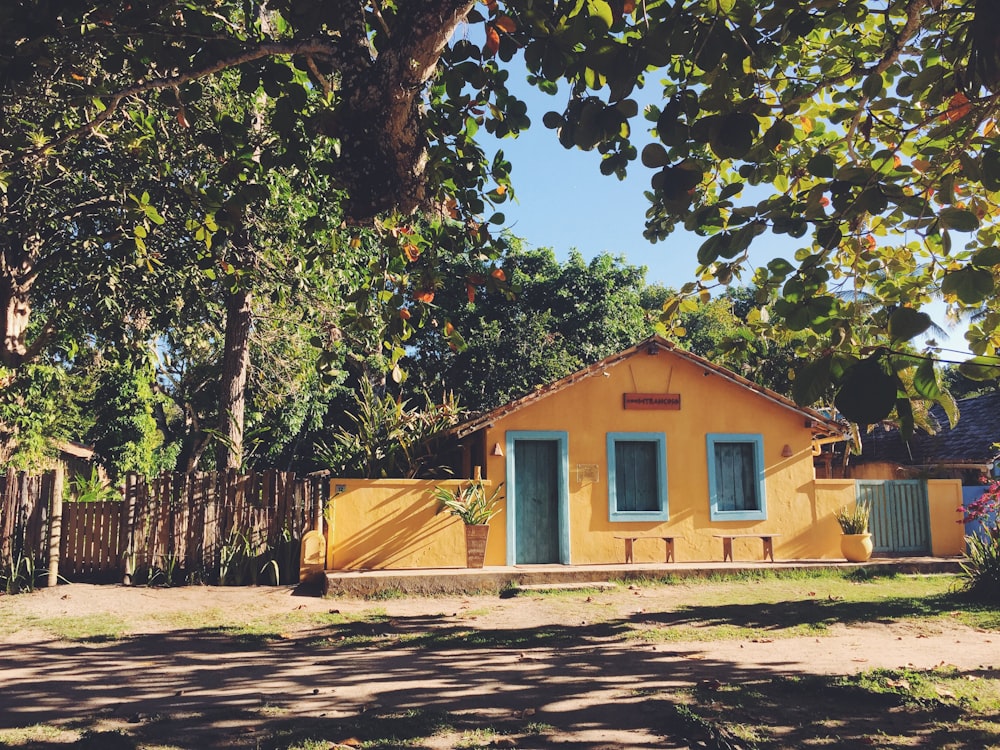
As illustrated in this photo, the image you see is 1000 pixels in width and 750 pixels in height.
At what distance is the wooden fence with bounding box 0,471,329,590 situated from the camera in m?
10.6

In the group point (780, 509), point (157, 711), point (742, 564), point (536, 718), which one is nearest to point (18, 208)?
point (157, 711)

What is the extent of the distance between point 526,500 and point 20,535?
7.98m

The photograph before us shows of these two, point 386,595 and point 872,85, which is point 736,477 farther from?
point 872,85

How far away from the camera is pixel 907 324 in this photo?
224cm

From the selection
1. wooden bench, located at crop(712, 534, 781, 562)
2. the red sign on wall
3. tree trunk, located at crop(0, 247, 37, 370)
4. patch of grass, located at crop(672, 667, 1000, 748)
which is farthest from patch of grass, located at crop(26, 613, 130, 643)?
wooden bench, located at crop(712, 534, 781, 562)

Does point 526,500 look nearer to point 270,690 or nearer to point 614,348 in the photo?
point 270,690

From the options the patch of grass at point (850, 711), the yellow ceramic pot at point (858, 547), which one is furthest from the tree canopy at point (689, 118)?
the yellow ceramic pot at point (858, 547)

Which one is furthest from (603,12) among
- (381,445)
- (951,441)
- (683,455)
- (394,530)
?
(951,441)

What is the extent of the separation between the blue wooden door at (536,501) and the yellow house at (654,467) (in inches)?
0.7

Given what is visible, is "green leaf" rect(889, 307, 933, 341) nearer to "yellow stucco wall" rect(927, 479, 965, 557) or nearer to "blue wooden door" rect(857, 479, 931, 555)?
"blue wooden door" rect(857, 479, 931, 555)

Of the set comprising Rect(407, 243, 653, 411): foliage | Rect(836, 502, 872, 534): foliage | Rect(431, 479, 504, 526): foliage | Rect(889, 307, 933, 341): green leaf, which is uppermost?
Rect(407, 243, 653, 411): foliage

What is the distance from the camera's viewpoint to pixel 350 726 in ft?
14.7

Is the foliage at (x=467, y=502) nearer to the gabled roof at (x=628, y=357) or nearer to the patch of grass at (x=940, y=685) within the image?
the gabled roof at (x=628, y=357)

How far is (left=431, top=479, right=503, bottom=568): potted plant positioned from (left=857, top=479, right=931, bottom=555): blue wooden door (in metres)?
8.19
